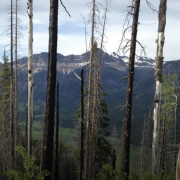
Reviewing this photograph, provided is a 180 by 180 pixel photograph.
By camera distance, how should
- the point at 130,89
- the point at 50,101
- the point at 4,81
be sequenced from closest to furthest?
1. the point at 50,101
2. the point at 130,89
3. the point at 4,81

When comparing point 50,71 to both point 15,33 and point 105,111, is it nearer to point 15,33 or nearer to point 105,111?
point 15,33

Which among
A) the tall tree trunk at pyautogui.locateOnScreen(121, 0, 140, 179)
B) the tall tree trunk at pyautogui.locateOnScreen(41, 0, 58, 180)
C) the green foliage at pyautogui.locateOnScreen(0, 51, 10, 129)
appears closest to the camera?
the tall tree trunk at pyautogui.locateOnScreen(41, 0, 58, 180)

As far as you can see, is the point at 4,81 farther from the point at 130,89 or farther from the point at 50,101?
the point at 50,101

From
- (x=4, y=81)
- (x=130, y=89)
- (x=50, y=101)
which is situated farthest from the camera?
(x=4, y=81)

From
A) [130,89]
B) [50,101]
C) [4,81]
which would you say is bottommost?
[50,101]

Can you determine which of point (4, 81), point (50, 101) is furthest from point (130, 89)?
point (4, 81)

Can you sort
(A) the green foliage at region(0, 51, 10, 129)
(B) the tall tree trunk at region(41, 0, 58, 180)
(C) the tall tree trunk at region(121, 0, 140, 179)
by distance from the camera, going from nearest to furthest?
(B) the tall tree trunk at region(41, 0, 58, 180)
(C) the tall tree trunk at region(121, 0, 140, 179)
(A) the green foliage at region(0, 51, 10, 129)

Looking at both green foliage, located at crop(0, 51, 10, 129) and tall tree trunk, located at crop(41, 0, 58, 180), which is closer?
tall tree trunk, located at crop(41, 0, 58, 180)

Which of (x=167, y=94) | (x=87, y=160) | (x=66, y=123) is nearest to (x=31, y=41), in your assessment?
(x=87, y=160)

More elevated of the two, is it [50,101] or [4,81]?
[4,81]

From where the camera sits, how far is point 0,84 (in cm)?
2520

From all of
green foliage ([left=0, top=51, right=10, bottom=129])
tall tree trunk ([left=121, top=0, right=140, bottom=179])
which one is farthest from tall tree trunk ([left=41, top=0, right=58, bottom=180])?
green foliage ([left=0, top=51, right=10, bottom=129])

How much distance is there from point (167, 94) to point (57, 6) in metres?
15.9

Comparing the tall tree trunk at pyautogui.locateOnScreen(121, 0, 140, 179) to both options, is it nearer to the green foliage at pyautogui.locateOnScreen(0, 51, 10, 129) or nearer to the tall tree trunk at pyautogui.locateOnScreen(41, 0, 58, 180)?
the tall tree trunk at pyautogui.locateOnScreen(41, 0, 58, 180)
